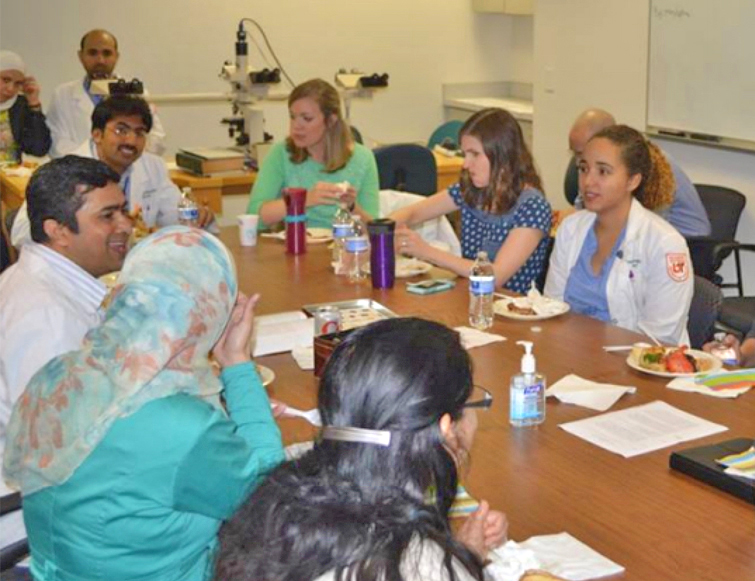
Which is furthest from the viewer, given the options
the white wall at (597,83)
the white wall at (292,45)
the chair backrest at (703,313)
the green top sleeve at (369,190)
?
the white wall at (292,45)

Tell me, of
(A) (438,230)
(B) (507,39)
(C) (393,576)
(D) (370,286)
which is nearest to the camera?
(C) (393,576)

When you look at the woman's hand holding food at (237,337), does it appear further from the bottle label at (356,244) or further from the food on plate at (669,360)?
the bottle label at (356,244)

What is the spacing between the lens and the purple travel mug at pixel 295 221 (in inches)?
154

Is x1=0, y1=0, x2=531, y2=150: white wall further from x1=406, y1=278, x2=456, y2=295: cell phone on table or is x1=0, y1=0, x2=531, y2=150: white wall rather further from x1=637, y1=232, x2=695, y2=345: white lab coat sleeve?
x1=637, y1=232, x2=695, y2=345: white lab coat sleeve

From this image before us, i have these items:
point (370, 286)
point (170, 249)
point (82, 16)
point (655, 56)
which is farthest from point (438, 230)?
point (82, 16)

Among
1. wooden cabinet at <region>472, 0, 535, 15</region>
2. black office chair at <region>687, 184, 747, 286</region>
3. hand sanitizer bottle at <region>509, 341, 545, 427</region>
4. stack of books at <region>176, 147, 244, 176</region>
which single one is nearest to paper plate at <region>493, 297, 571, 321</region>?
hand sanitizer bottle at <region>509, 341, 545, 427</region>

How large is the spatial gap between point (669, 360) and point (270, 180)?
2.26 meters

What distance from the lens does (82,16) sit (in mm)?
6848

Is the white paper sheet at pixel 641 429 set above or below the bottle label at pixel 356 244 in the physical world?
below

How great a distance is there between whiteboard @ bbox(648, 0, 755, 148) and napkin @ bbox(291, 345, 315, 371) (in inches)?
112

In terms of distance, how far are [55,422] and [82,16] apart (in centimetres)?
577

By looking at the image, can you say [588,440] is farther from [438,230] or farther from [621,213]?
[438,230]

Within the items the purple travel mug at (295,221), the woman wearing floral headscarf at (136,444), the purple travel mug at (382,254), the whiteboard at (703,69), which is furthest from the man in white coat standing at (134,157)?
the whiteboard at (703,69)

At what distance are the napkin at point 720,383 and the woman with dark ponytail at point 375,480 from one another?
1100mm
